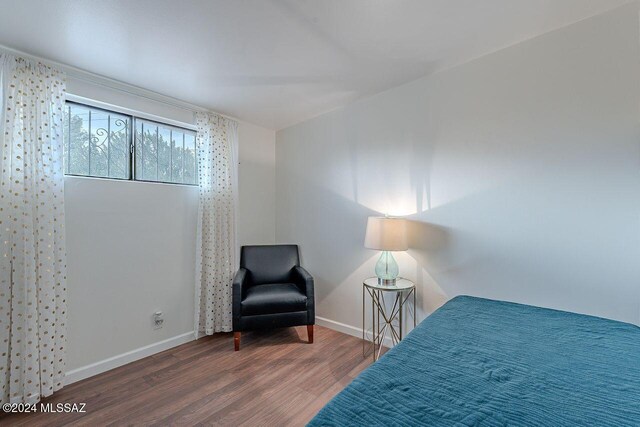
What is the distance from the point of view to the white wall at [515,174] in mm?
1615

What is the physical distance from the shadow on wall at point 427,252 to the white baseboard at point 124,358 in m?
2.35

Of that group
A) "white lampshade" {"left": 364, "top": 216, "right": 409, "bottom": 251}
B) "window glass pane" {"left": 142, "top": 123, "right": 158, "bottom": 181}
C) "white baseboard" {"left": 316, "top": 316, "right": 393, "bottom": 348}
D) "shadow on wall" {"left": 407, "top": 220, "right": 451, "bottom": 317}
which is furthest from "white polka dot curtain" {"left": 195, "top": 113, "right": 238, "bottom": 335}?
"shadow on wall" {"left": 407, "top": 220, "right": 451, "bottom": 317}

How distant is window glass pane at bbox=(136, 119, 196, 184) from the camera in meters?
2.63

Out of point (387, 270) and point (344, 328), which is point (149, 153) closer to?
point (387, 270)

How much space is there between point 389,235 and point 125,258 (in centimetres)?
229

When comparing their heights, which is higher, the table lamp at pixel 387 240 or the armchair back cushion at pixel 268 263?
the table lamp at pixel 387 240

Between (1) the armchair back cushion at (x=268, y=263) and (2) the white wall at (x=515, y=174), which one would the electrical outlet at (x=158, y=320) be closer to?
(1) the armchair back cushion at (x=268, y=263)

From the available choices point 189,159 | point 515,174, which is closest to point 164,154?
point 189,159

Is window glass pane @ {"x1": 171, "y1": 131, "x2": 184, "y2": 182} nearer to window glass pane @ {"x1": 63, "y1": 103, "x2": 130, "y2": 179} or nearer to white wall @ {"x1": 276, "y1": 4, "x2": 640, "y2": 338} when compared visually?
window glass pane @ {"x1": 63, "y1": 103, "x2": 130, "y2": 179}

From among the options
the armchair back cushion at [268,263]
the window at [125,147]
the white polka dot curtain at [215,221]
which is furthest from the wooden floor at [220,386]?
the window at [125,147]

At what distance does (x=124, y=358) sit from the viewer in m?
2.37

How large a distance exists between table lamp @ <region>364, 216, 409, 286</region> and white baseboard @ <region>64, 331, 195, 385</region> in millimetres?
2071

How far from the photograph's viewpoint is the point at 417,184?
2.46 m

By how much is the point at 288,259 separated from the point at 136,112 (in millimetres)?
2117
